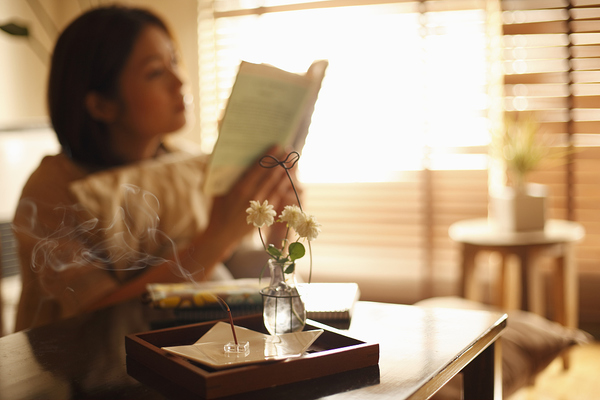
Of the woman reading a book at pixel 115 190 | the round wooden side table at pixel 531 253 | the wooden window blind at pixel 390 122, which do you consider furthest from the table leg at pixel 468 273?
the woman reading a book at pixel 115 190

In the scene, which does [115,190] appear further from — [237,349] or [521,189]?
[521,189]

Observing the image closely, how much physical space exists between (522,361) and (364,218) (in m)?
1.88

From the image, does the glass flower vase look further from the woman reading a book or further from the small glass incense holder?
the woman reading a book

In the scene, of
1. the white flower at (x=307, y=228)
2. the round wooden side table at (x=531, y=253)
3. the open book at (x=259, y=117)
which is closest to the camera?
the white flower at (x=307, y=228)

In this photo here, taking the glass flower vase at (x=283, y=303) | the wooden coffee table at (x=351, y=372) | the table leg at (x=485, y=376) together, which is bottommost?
the table leg at (x=485, y=376)

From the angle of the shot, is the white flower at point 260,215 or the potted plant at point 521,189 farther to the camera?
the potted plant at point 521,189

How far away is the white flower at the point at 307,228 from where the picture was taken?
65cm

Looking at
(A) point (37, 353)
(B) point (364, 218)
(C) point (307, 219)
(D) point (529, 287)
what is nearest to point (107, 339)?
(A) point (37, 353)

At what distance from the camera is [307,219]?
0.66 meters

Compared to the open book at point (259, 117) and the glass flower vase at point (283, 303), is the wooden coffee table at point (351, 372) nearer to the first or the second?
the glass flower vase at point (283, 303)

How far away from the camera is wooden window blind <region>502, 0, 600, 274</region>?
2695 mm

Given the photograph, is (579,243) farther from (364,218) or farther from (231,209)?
(231,209)

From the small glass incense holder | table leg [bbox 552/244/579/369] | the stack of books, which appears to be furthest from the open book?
table leg [bbox 552/244/579/369]

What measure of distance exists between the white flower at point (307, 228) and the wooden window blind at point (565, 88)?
7.87 feet
